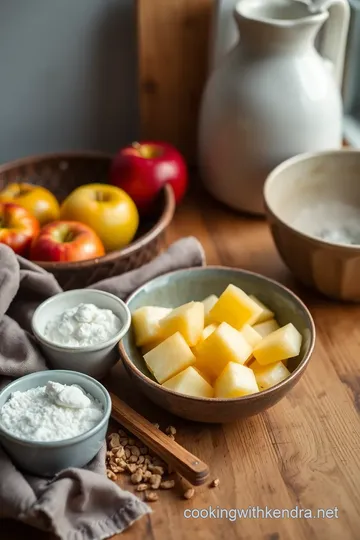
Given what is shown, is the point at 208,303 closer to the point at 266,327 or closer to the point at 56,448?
the point at 266,327

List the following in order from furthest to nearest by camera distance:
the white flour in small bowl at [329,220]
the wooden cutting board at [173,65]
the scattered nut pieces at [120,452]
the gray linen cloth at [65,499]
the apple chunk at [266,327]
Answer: the wooden cutting board at [173,65] < the white flour in small bowl at [329,220] < the apple chunk at [266,327] < the scattered nut pieces at [120,452] < the gray linen cloth at [65,499]

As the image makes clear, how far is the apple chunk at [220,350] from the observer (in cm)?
82

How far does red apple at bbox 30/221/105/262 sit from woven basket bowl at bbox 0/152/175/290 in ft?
0.14

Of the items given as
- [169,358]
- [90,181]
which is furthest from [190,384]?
[90,181]

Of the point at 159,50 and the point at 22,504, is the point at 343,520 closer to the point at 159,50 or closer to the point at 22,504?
the point at 22,504

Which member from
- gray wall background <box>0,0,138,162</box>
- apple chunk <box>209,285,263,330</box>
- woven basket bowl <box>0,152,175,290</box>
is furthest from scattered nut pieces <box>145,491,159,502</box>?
gray wall background <box>0,0,138,162</box>

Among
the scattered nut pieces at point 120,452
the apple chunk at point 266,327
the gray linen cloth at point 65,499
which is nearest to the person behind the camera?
the gray linen cloth at point 65,499

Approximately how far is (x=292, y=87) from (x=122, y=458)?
24.5 inches

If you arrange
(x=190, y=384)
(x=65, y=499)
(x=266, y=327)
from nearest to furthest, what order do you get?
(x=65, y=499) < (x=190, y=384) < (x=266, y=327)

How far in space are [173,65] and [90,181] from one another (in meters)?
0.25

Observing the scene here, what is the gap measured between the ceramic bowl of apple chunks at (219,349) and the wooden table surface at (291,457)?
40 millimetres

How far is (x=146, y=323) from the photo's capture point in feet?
2.87

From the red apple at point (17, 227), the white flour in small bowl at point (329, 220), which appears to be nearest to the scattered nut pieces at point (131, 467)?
the red apple at point (17, 227)

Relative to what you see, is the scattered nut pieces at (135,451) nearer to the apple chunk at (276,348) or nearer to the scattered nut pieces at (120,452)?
the scattered nut pieces at (120,452)
